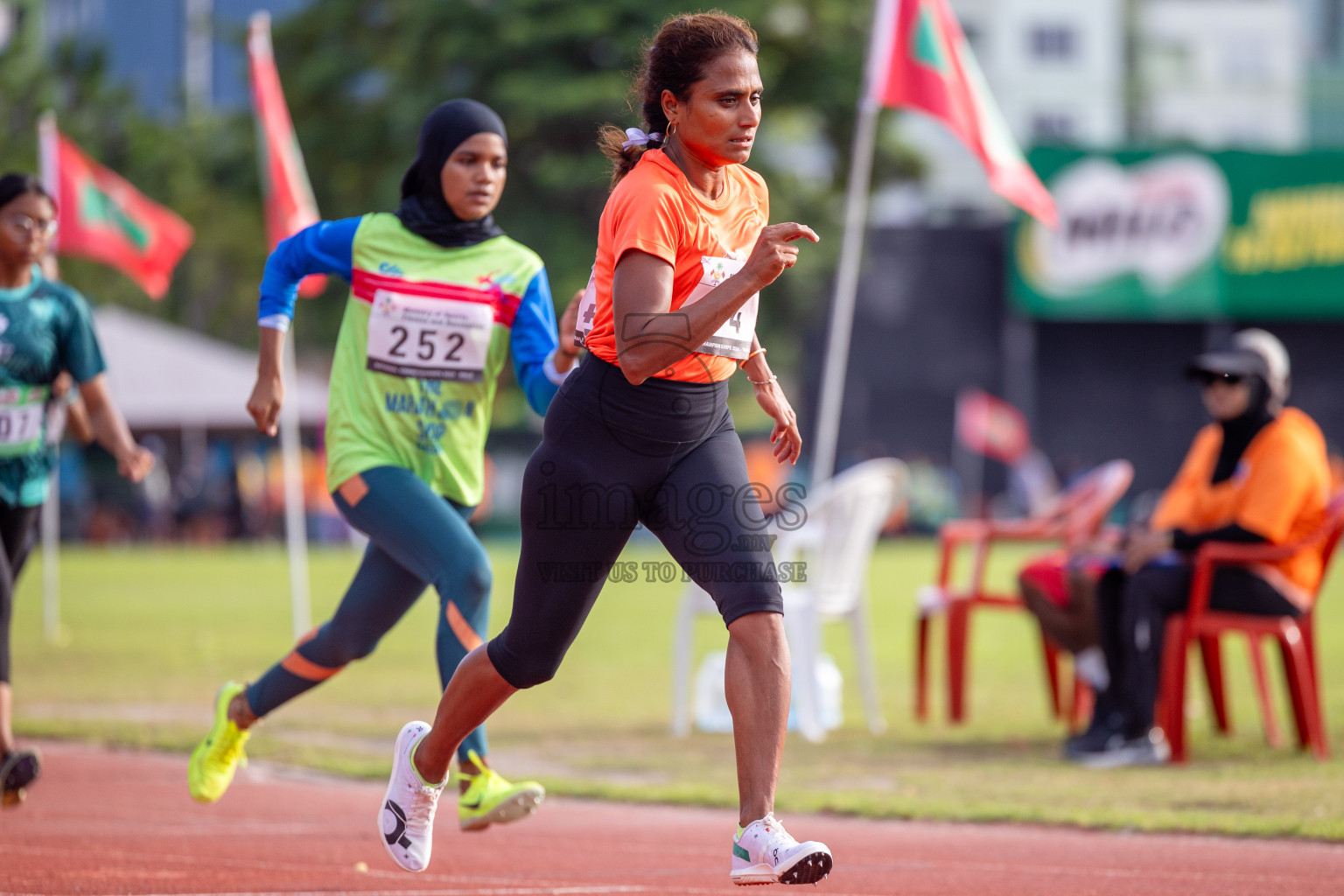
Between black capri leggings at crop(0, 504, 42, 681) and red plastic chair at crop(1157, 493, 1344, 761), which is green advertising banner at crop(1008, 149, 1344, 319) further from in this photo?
black capri leggings at crop(0, 504, 42, 681)

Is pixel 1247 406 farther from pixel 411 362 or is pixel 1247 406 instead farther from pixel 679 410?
pixel 679 410

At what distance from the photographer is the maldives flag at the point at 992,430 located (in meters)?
29.8

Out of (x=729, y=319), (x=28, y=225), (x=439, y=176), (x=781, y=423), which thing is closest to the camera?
(x=729, y=319)

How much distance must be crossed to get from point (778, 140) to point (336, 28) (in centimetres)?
984

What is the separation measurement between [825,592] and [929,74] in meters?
3.26

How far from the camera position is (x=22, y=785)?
573 centimetres

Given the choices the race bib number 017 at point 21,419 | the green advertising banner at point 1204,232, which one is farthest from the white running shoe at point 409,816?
Result: the green advertising banner at point 1204,232

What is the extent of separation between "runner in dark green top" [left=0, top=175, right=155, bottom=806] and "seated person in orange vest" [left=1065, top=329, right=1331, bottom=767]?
443 cm

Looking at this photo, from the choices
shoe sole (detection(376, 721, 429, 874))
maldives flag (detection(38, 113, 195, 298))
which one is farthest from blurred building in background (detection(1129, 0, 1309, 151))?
shoe sole (detection(376, 721, 429, 874))

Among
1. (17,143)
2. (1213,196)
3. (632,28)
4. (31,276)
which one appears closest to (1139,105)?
(1213,196)

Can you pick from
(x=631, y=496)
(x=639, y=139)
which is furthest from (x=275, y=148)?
(x=631, y=496)

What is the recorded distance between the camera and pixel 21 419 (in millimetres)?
6078

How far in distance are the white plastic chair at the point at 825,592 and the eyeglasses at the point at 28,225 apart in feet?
11.6

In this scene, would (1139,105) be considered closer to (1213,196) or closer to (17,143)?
(1213,196)
